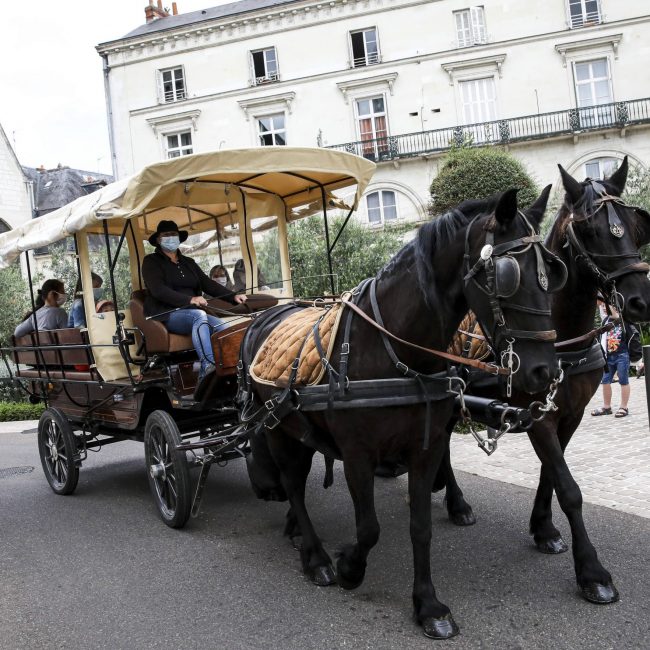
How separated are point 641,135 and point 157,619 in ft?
86.1

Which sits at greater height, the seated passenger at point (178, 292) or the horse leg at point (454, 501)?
the seated passenger at point (178, 292)

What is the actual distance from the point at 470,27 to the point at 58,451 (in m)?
24.7

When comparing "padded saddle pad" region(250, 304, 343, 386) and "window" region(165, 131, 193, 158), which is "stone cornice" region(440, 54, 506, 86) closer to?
"window" region(165, 131, 193, 158)

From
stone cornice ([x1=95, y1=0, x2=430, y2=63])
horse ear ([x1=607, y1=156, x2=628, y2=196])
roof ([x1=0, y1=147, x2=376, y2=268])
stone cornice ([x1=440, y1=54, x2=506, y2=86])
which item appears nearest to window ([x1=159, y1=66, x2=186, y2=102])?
stone cornice ([x1=95, y1=0, x2=430, y2=63])

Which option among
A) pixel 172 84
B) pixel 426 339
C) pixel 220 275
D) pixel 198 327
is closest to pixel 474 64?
pixel 172 84

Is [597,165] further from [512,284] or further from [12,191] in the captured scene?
[12,191]

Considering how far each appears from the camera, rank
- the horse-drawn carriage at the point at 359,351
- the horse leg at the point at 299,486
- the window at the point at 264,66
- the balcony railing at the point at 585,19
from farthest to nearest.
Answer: the window at the point at 264,66 → the balcony railing at the point at 585,19 → the horse leg at the point at 299,486 → the horse-drawn carriage at the point at 359,351

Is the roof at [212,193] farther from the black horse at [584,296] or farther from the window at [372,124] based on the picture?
the window at [372,124]

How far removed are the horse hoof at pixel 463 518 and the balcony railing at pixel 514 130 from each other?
2121 cm

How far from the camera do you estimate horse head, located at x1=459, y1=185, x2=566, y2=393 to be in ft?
9.95

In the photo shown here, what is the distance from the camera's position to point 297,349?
4.17 metres

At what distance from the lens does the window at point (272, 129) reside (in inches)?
1111

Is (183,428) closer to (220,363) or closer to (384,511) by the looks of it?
(220,363)

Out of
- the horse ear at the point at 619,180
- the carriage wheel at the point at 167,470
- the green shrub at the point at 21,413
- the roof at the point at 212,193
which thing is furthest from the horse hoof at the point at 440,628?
the green shrub at the point at 21,413
